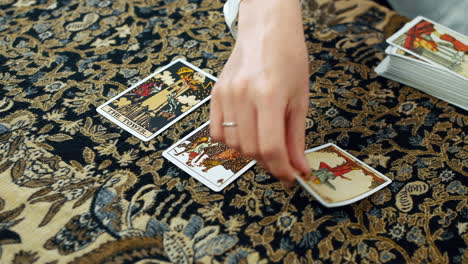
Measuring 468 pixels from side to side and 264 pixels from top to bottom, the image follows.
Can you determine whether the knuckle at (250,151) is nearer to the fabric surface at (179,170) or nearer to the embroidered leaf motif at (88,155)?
the fabric surface at (179,170)

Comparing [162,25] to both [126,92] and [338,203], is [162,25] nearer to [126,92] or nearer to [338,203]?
[126,92]

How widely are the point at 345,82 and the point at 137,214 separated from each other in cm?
66

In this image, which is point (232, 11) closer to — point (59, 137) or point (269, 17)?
point (269, 17)

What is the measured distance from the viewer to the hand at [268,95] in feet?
2.50

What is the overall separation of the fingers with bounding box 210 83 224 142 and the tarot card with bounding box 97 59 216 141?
0.86 ft

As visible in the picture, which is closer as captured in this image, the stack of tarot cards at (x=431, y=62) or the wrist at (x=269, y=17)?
→ the wrist at (x=269, y=17)

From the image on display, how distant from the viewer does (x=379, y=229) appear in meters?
0.87

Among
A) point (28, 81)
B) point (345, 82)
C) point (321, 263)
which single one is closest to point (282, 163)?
point (321, 263)

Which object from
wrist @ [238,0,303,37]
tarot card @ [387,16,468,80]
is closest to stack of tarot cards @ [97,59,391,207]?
wrist @ [238,0,303,37]

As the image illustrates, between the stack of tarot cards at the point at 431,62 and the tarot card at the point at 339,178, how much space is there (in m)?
0.35

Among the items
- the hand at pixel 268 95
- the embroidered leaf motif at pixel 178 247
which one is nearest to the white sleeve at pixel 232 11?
the hand at pixel 268 95

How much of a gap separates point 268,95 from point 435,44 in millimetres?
693

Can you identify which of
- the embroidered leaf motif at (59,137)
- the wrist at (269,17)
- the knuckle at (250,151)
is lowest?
the embroidered leaf motif at (59,137)

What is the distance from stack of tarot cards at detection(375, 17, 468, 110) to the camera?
3.72 ft
